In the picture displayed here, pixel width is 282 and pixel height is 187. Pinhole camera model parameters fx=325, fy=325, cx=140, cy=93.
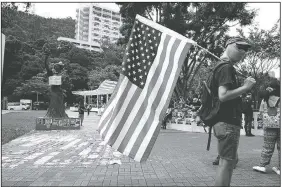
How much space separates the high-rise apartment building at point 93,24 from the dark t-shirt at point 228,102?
169078 millimetres

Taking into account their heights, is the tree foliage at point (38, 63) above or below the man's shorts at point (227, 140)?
above

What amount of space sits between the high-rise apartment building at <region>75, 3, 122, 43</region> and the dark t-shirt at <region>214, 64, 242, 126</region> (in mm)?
169078

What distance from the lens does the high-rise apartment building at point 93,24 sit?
172875mm

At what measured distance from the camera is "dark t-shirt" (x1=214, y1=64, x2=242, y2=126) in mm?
3465

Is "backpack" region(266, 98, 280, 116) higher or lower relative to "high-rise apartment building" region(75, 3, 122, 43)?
lower

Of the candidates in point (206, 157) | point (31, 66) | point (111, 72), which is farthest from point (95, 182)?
point (31, 66)

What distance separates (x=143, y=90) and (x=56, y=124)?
12616mm

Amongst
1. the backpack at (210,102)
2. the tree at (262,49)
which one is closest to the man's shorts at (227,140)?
the backpack at (210,102)

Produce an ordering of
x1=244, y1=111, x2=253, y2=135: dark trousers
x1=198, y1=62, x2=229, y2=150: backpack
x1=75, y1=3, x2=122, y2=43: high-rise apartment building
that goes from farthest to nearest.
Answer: x1=75, y1=3, x2=122, y2=43: high-rise apartment building
x1=244, y1=111, x2=253, y2=135: dark trousers
x1=198, y1=62, x2=229, y2=150: backpack

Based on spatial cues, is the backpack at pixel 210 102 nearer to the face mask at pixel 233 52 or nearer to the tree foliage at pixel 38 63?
the face mask at pixel 233 52

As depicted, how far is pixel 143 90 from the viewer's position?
453cm

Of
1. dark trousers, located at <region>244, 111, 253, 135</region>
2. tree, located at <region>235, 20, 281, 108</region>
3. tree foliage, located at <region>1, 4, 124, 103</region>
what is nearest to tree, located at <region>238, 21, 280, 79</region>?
Result: tree, located at <region>235, 20, 281, 108</region>

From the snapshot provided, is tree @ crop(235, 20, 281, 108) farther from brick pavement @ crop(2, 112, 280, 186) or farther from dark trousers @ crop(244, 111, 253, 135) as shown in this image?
brick pavement @ crop(2, 112, 280, 186)

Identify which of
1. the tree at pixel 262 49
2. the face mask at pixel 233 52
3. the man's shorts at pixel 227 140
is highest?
the tree at pixel 262 49
